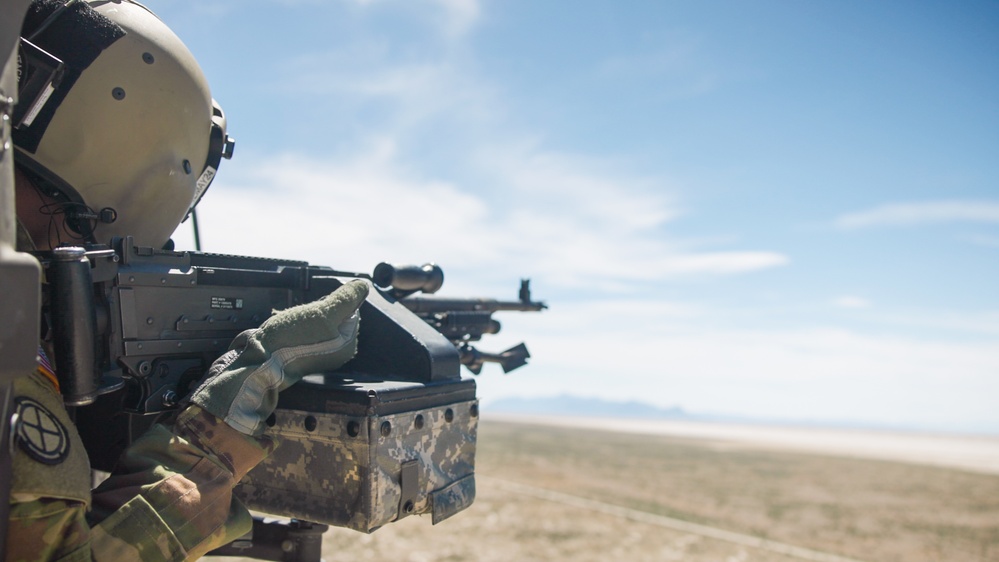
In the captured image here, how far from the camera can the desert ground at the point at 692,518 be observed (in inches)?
647

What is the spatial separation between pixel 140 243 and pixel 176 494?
131 centimetres

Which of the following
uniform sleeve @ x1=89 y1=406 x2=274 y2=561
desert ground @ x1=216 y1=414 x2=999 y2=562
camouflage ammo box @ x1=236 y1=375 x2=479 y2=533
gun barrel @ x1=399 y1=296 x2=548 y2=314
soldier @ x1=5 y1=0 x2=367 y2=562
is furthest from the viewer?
desert ground @ x1=216 y1=414 x2=999 y2=562

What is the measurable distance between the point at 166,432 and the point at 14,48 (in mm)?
1220

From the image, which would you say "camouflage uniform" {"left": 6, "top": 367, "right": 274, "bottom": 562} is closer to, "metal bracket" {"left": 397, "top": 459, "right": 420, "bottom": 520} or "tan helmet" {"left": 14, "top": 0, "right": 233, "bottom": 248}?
"metal bracket" {"left": 397, "top": 459, "right": 420, "bottom": 520}

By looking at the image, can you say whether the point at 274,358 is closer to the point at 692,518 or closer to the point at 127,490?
the point at 127,490

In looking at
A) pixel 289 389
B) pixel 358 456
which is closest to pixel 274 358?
pixel 289 389

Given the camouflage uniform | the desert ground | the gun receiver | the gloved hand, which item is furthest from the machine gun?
the desert ground

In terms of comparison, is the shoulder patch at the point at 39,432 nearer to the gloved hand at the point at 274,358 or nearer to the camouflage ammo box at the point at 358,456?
the gloved hand at the point at 274,358

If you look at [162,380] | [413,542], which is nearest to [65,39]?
[162,380]

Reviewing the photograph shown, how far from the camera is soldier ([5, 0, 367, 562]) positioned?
209 cm

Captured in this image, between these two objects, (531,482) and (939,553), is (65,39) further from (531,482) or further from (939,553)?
(531,482)

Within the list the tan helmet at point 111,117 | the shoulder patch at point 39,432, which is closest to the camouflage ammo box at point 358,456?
the shoulder patch at point 39,432

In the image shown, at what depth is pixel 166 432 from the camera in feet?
7.98

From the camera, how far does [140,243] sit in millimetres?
3199
